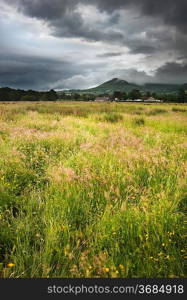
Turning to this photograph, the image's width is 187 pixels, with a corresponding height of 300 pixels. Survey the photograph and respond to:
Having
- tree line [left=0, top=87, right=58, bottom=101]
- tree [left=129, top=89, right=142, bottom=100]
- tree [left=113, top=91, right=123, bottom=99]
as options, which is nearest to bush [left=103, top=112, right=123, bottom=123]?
tree line [left=0, top=87, right=58, bottom=101]

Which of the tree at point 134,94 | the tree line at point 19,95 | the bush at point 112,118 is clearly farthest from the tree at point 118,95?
the bush at point 112,118

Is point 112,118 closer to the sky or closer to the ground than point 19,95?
closer to the ground

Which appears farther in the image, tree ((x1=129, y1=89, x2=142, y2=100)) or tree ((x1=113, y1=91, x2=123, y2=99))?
tree ((x1=113, y1=91, x2=123, y2=99))

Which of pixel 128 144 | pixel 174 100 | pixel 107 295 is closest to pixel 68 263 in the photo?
A: pixel 107 295

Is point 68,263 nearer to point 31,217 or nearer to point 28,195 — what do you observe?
point 31,217

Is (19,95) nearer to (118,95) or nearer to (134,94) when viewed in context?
(118,95)

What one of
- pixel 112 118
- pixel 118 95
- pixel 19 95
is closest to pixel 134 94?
pixel 118 95

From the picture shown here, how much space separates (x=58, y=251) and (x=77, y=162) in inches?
107

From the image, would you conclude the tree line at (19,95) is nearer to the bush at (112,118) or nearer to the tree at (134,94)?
the tree at (134,94)

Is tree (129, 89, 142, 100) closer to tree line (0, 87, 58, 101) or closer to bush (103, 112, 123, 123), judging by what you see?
tree line (0, 87, 58, 101)

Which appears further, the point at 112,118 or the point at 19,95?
the point at 19,95

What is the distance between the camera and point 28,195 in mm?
3543

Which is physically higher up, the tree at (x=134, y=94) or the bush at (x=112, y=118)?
the tree at (x=134, y=94)

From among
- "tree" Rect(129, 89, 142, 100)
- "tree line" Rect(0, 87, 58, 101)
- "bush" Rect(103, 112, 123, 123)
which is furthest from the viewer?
"tree" Rect(129, 89, 142, 100)
